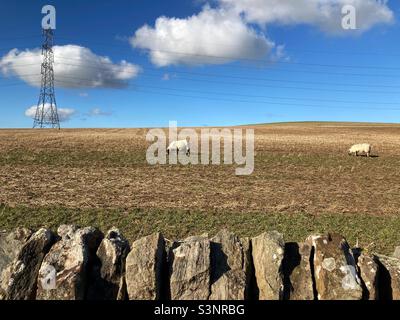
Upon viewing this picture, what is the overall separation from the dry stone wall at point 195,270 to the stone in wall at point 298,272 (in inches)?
0.5

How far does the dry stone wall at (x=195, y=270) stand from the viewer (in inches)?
203

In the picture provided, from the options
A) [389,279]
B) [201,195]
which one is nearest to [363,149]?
[201,195]

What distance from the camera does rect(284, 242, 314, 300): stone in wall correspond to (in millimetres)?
5352

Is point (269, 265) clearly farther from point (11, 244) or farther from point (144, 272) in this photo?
point (11, 244)

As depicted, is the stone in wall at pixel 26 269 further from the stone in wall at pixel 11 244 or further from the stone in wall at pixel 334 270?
the stone in wall at pixel 334 270

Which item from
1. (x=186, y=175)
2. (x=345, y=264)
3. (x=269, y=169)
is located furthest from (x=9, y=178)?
(x=345, y=264)

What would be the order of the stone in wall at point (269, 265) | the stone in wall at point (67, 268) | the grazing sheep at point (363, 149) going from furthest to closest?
the grazing sheep at point (363, 149) → the stone in wall at point (269, 265) → the stone in wall at point (67, 268)

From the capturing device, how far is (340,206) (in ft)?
57.7

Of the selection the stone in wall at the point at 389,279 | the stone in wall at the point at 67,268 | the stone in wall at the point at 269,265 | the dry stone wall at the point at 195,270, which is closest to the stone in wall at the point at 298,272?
the dry stone wall at the point at 195,270

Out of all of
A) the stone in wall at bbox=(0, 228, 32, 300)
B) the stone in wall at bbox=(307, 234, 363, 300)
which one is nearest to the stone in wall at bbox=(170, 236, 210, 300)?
the stone in wall at bbox=(307, 234, 363, 300)

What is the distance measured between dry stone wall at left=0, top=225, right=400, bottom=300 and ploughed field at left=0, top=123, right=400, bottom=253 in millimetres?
4886
